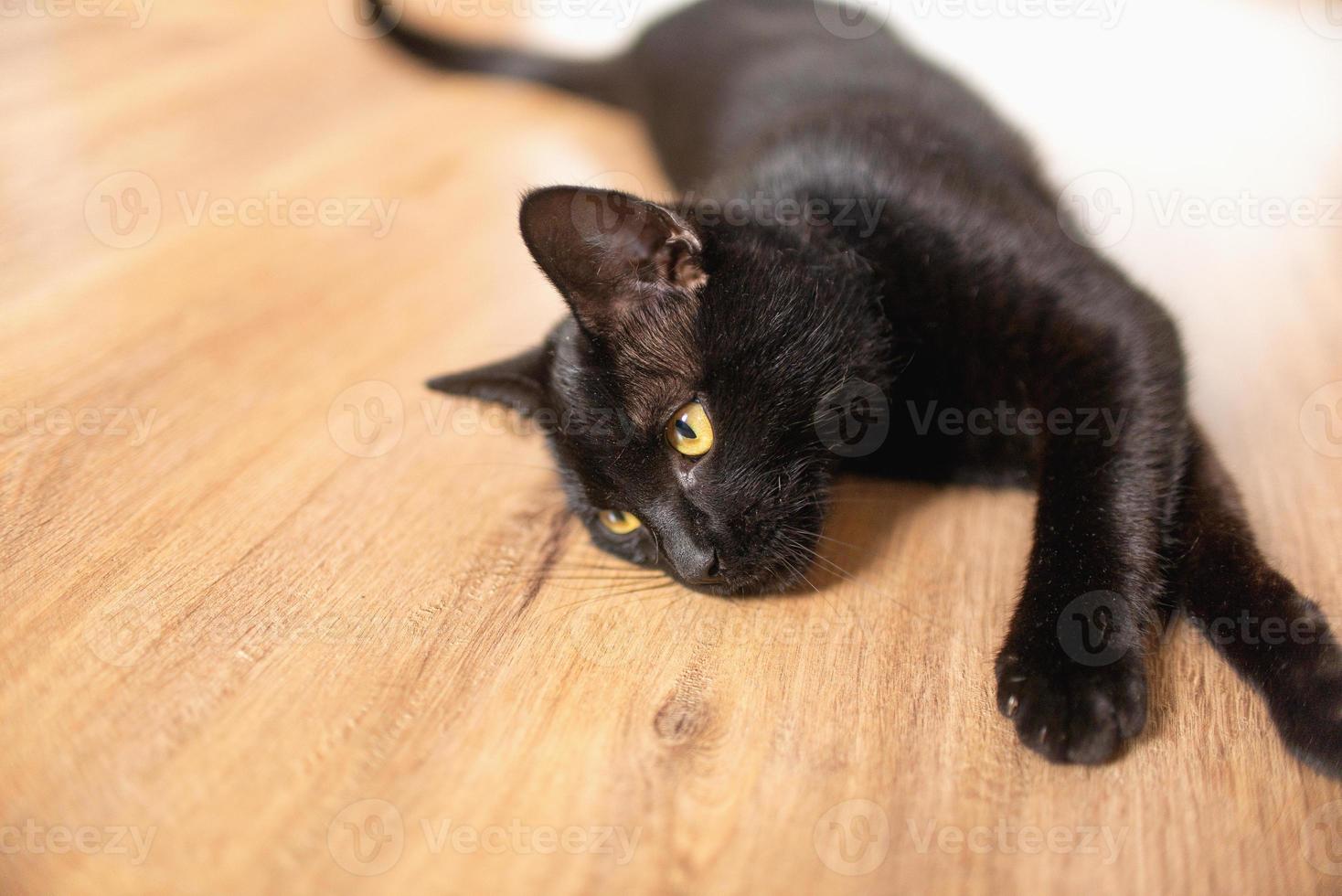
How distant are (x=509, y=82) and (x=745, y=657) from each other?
206 cm

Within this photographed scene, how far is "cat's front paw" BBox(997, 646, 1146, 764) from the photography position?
868mm

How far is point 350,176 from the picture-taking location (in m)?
2.10

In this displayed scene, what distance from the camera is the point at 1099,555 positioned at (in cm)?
101

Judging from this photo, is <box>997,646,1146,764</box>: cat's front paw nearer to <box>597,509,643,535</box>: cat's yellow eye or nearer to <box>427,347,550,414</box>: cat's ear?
<box>597,509,643,535</box>: cat's yellow eye

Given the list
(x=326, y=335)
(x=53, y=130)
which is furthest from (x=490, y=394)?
(x=53, y=130)

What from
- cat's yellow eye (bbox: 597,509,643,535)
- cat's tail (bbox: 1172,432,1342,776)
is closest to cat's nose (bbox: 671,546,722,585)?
cat's yellow eye (bbox: 597,509,643,535)

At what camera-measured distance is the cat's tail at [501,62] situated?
93.6 inches

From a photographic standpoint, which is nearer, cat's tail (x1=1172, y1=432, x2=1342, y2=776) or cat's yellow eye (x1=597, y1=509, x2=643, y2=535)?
cat's tail (x1=1172, y1=432, x2=1342, y2=776)

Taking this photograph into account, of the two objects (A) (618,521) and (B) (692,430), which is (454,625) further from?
(B) (692,430)

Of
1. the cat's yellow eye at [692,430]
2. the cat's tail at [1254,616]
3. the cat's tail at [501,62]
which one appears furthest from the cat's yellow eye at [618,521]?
the cat's tail at [501,62]

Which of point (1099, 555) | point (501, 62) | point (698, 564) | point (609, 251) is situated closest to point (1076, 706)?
point (1099, 555)

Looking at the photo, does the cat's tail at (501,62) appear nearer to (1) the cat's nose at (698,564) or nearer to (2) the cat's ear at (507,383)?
(2) the cat's ear at (507,383)

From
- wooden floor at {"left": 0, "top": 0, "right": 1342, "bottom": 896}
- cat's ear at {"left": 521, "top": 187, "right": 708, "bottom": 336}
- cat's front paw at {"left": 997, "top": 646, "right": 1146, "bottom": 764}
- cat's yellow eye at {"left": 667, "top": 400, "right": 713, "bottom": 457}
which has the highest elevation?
cat's ear at {"left": 521, "top": 187, "right": 708, "bottom": 336}

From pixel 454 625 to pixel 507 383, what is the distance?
0.32m
